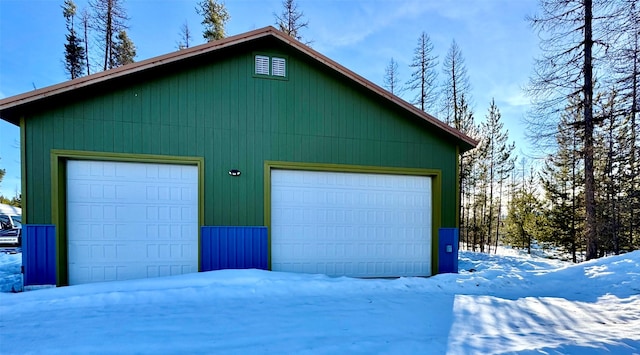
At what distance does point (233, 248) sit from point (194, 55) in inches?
150

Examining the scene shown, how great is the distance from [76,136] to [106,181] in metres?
0.92

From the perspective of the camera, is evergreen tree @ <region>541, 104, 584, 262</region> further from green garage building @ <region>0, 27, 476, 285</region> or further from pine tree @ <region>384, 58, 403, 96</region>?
green garage building @ <region>0, 27, 476, 285</region>

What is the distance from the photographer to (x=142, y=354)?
255 cm

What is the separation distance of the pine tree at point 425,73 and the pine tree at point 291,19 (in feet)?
19.4

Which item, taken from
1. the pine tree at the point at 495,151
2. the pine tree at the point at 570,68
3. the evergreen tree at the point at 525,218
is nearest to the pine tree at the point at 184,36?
the pine tree at the point at 570,68

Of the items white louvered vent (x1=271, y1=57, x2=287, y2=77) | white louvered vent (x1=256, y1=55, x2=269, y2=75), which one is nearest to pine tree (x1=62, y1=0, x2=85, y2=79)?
white louvered vent (x1=256, y1=55, x2=269, y2=75)

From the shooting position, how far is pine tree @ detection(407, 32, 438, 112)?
14.2 m

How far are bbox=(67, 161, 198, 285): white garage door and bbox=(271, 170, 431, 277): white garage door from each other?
5.67 ft

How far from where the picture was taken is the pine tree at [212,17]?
14.2m

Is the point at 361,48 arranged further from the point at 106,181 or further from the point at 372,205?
the point at 106,181

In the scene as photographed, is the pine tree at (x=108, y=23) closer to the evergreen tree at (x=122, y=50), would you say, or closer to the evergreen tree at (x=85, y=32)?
the evergreen tree at (x=122, y=50)

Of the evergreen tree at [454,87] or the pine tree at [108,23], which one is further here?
the evergreen tree at [454,87]

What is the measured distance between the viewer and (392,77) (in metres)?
15.3

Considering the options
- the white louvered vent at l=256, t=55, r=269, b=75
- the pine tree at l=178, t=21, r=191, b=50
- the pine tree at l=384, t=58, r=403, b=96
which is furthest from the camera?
the pine tree at l=384, t=58, r=403, b=96
